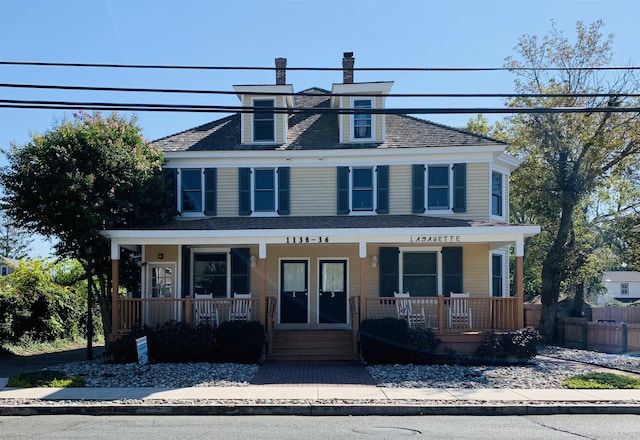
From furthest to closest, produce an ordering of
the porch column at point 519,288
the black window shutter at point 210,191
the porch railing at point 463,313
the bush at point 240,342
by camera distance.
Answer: the black window shutter at point 210,191 → the porch railing at point 463,313 → the porch column at point 519,288 → the bush at point 240,342

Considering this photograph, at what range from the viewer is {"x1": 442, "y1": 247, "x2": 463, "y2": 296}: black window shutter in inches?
790

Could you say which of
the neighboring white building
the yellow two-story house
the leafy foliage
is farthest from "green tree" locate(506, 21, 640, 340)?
the neighboring white building

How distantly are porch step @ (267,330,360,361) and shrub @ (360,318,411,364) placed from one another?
51.8 inches

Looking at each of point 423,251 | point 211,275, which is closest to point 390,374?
point 423,251

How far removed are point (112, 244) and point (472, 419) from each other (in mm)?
11169

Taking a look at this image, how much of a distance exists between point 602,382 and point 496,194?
8.47 meters

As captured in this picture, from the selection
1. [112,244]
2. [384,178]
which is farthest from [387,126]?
[112,244]

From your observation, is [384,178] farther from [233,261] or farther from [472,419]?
[472,419]

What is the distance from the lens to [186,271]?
800 inches

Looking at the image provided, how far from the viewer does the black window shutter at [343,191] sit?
2053cm

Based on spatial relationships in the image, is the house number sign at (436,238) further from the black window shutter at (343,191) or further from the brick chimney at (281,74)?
the brick chimney at (281,74)

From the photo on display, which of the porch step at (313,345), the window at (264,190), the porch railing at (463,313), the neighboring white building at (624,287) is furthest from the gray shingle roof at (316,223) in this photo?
the neighboring white building at (624,287)

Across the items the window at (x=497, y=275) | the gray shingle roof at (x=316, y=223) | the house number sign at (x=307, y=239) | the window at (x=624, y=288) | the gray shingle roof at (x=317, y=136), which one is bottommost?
the window at (x=624, y=288)

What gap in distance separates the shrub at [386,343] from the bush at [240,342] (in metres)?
2.67
